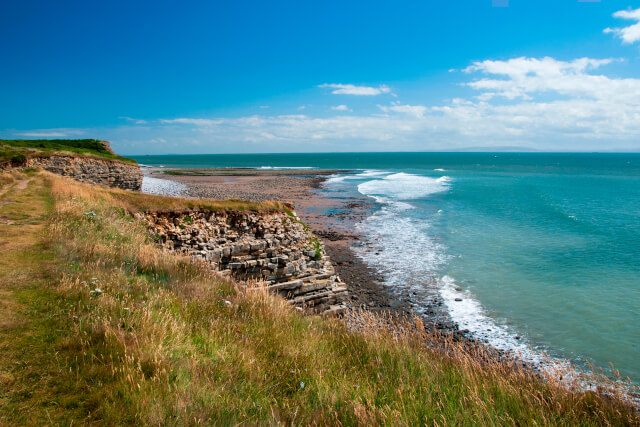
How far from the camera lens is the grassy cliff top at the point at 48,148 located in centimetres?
2929

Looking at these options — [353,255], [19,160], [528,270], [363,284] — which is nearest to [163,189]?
[19,160]

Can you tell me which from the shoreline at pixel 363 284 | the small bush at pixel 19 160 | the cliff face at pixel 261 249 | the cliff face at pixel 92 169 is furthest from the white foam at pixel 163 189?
the cliff face at pixel 261 249

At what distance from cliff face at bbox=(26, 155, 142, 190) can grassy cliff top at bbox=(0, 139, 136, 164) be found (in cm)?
81

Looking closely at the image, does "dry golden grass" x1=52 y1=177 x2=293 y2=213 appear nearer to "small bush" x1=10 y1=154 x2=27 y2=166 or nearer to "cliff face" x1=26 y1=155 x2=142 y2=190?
"small bush" x1=10 y1=154 x2=27 y2=166

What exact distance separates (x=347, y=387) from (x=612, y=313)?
51.7 feet

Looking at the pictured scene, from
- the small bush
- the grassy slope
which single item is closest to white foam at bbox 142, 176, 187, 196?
the small bush

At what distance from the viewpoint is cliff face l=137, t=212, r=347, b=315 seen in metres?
12.5

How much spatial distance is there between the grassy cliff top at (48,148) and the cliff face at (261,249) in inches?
849

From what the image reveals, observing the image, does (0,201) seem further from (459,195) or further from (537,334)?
(459,195)

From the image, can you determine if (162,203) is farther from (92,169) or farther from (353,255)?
(92,169)

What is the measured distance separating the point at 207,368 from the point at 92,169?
1436 inches

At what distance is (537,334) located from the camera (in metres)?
13.0

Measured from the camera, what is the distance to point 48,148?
34875 mm

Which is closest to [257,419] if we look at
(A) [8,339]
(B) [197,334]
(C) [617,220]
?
(B) [197,334]
